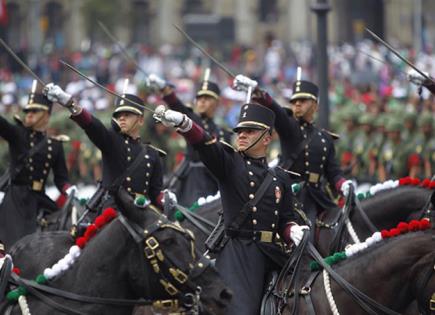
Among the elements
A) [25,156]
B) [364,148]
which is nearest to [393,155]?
[364,148]

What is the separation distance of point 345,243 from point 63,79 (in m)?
32.1

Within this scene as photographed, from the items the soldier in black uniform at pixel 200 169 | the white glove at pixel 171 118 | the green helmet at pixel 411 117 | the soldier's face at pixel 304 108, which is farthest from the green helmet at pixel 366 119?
the white glove at pixel 171 118

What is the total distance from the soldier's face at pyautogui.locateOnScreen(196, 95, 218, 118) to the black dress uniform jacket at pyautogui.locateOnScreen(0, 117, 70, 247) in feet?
7.86

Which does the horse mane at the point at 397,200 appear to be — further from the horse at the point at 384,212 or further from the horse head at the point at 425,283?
the horse head at the point at 425,283

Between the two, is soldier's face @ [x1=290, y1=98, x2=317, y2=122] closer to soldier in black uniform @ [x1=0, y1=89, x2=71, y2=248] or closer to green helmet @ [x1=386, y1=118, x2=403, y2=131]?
soldier in black uniform @ [x1=0, y1=89, x2=71, y2=248]

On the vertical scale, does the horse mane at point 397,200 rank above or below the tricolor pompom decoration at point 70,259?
below

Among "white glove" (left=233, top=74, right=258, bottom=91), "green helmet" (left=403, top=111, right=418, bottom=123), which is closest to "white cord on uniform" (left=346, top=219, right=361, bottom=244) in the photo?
"white glove" (left=233, top=74, right=258, bottom=91)

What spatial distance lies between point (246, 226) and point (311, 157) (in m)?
3.67

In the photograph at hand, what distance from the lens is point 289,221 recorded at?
1052cm

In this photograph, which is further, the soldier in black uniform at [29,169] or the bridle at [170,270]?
the soldier in black uniform at [29,169]

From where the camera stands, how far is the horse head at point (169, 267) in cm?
830

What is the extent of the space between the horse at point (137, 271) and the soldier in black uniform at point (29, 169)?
572cm

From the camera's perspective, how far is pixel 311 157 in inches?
545

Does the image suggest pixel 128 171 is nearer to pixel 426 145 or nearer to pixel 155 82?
pixel 155 82
